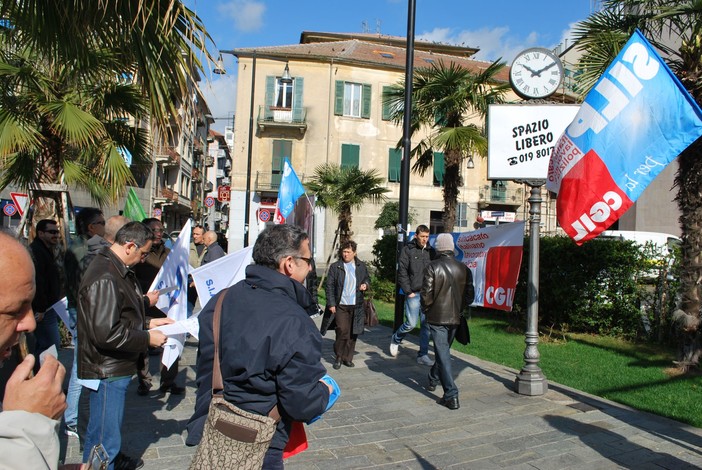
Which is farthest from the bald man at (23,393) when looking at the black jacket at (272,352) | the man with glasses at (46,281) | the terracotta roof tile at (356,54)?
the terracotta roof tile at (356,54)

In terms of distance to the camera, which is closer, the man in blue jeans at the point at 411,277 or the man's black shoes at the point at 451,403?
the man's black shoes at the point at 451,403

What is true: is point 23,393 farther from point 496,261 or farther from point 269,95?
point 269,95

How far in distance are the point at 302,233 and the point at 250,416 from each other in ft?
3.06

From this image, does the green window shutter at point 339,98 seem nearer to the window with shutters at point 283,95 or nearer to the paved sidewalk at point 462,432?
the window with shutters at point 283,95

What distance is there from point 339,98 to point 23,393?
33058 millimetres

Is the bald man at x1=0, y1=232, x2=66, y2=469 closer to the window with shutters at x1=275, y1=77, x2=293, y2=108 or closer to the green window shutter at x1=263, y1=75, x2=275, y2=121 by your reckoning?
the green window shutter at x1=263, y1=75, x2=275, y2=121

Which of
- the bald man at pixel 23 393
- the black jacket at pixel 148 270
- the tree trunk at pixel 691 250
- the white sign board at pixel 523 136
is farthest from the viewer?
the tree trunk at pixel 691 250

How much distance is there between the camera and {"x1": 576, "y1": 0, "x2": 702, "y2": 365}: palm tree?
6.66 meters

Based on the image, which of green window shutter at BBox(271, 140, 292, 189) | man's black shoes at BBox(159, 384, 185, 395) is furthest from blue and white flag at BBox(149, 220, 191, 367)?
green window shutter at BBox(271, 140, 292, 189)

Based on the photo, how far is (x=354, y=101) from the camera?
A: 3375 cm

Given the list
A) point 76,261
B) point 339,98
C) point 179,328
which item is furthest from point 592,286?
point 339,98

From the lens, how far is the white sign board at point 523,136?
6301 millimetres

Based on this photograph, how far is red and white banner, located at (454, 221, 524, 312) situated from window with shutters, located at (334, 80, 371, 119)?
2614 centimetres

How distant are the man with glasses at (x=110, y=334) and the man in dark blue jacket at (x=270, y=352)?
34.1 inches
